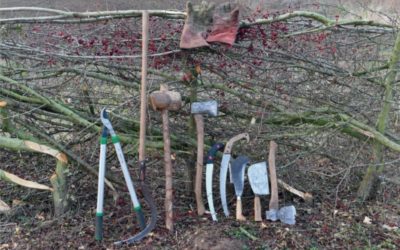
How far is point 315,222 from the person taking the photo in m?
3.75

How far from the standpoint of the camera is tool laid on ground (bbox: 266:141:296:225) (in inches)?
144

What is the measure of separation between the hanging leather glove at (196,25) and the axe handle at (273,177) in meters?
0.99

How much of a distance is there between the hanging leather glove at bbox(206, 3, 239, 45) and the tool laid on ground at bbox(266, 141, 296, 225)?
92cm

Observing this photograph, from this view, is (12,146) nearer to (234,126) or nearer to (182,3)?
(234,126)

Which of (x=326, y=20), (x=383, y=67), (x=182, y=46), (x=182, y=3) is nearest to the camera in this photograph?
(x=182, y=46)

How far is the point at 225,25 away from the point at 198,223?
146 cm

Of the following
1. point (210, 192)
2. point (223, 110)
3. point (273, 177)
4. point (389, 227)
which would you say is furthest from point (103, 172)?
point (389, 227)

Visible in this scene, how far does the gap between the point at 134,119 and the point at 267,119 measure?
43.7 inches

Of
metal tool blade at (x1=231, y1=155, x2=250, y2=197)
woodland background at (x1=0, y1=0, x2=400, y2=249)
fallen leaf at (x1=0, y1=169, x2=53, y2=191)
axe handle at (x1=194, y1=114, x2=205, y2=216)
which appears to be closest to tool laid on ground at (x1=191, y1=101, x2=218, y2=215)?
axe handle at (x1=194, y1=114, x2=205, y2=216)

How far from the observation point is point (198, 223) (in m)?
3.62

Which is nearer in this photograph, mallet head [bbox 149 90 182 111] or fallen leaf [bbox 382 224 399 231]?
mallet head [bbox 149 90 182 111]

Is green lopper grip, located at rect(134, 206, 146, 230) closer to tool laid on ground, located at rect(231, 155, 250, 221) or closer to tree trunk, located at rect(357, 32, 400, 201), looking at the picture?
tool laid on ground, located at rect(231, 155, 250, 221)

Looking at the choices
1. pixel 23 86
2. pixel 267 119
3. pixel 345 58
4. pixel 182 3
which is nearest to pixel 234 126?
pixel 267 119

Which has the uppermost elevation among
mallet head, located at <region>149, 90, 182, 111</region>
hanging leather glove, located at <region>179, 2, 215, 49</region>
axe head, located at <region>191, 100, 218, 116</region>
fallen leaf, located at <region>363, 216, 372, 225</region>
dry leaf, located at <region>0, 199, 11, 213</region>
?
hanging leather glove, located at <region>179, 2, 215, 49</region>
